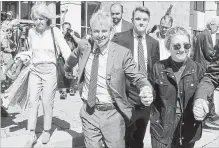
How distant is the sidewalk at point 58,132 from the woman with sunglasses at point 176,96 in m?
2.07

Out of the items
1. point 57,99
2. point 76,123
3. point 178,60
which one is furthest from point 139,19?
point 57,99

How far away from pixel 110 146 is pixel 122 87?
56 cm

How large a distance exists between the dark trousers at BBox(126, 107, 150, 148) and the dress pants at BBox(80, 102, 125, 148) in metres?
0.71

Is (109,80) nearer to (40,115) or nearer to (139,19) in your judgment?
(139,19)

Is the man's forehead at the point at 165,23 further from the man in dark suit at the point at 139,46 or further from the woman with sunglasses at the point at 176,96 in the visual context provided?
the woman with sunglasses at the point at 176,96

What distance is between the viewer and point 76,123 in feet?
18.3

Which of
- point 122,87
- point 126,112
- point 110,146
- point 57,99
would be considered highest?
point 122,87

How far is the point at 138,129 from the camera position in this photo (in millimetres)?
3797

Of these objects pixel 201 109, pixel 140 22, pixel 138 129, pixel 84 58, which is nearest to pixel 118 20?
pixel 140 22

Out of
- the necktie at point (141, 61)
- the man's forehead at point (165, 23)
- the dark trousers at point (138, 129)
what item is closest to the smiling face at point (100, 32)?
the necktie at point (141, 61)

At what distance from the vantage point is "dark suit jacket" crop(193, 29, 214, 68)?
6.16 meters

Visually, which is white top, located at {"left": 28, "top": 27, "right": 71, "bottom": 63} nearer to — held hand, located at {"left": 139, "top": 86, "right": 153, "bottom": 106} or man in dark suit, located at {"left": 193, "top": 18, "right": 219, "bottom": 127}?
held hand, located at {"left": 139, "top": 86, "right": 153, "bottom": 106}

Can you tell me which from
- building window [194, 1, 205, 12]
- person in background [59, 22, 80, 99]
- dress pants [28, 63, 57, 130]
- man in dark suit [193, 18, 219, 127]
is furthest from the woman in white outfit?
building window [194, 1, 205, 12]

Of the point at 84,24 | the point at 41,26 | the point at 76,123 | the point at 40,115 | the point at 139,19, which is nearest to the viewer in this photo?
the point at 139,19
